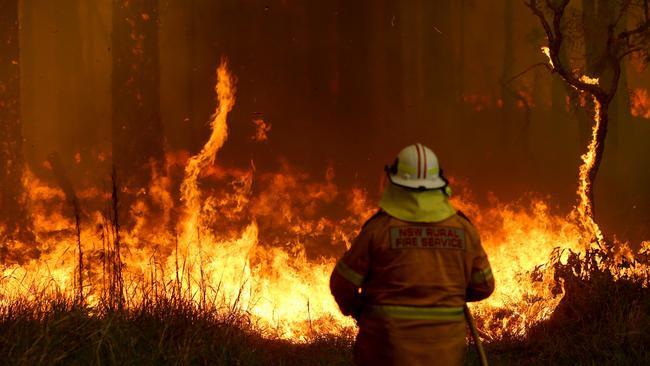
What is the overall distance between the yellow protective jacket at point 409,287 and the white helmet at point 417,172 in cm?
17

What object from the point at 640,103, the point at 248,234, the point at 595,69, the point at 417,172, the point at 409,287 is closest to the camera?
the point at 409,287

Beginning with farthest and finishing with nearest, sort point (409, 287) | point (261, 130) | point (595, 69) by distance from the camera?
1. point (595, 69)
2. point (261, 130)
3. point (409, 287)

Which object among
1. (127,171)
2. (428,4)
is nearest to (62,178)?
(127,171)

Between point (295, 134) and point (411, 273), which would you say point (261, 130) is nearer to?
point (295, 134)

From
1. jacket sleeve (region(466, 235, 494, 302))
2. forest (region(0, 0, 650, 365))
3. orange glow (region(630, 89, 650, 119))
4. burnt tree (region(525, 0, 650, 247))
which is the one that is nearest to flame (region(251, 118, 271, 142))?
forest (region(0, 0, 650, 365))

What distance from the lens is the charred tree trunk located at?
8.17 m

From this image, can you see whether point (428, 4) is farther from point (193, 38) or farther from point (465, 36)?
point (193, 38)

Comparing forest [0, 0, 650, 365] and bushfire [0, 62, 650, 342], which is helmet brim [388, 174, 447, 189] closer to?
forest [0, 0, 650, 365]

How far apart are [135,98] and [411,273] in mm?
6370

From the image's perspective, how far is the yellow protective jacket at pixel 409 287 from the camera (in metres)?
2.96

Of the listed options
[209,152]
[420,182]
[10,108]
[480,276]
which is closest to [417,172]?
[420,182]

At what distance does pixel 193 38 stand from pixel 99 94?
1.40 metres

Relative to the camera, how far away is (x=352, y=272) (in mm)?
3023

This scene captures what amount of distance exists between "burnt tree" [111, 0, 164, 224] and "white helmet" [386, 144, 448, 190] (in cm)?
588
